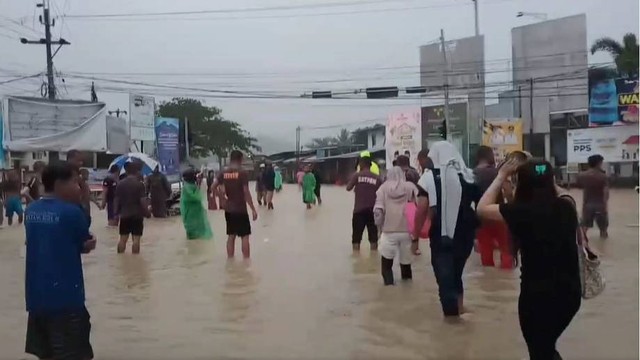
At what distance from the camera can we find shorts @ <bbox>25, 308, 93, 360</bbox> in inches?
181

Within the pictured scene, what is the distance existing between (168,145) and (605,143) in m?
22.5

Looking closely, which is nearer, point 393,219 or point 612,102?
point 393,219

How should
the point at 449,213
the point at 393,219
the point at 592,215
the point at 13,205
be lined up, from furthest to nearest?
the point at 13,205 → the point at 592,215 → the point at 393,219 → the point at 449,213

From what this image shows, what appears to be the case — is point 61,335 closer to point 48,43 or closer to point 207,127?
point 48,43

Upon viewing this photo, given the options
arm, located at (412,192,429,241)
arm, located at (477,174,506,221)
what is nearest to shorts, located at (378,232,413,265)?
arm, located at (412,192,429,241)

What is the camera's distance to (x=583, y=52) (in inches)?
1786

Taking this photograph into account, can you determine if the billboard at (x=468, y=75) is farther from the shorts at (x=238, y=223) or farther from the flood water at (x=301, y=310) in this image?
the shorts at (x=238, y=223)

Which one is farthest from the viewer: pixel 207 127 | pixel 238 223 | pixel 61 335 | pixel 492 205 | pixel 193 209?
pixel 207 127

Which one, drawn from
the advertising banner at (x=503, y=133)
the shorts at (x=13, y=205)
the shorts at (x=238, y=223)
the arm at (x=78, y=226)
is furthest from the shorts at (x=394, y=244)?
the advertising banner at (x=503, y=133)

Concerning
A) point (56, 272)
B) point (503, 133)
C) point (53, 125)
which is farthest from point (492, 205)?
point (503, 133)

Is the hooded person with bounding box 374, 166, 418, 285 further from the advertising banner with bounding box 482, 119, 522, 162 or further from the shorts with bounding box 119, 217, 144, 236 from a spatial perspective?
the advertising banner with bounding box 482, 119, 522, 162

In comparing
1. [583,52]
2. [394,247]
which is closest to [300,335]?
[394,247]

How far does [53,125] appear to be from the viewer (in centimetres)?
2925

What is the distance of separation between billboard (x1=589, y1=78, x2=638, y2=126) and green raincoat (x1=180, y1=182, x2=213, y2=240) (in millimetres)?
30177
